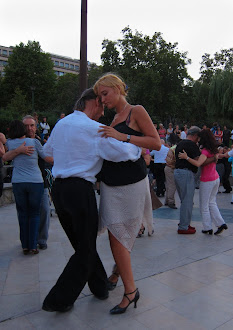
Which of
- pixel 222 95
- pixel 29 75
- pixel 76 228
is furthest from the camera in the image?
pixel 29 75

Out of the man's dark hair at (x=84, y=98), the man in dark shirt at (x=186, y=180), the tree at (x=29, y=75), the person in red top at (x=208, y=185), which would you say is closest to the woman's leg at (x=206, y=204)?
the person in red top at (x=208, y=185)

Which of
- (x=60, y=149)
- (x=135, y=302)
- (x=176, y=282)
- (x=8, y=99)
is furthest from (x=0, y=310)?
(x=8, y=99)

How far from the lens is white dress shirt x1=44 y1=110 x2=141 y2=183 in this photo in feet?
8.45

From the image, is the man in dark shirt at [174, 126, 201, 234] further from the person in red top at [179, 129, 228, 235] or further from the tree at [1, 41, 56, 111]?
the tree at [1, 41, 56, 111]

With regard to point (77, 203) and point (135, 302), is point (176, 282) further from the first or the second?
point (77, 203)

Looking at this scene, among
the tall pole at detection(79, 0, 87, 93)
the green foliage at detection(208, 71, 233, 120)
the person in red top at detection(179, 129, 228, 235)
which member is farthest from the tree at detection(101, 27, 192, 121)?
the person in red top at detection(179, 129, 228, 235)

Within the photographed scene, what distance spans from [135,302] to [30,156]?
2346 mm

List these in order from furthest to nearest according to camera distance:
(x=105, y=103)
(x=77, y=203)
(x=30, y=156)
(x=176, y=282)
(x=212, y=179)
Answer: (x=212, y=179), (x=30, y=156), (x=176, y=282), (x=105, y=103), (x=77, y=203)

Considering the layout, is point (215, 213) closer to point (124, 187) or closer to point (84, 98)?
point (124, 187)

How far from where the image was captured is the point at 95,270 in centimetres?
297

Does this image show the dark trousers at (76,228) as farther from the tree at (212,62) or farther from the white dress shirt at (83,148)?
the tree at (212,62)

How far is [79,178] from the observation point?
2.65m

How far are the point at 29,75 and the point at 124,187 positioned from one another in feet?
151

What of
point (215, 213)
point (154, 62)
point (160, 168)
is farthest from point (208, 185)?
point (154, 62)
